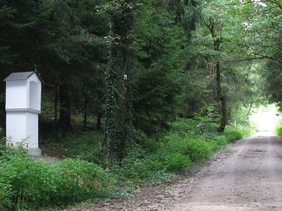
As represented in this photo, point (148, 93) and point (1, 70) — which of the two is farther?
point (1, 70)

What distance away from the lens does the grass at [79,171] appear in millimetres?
5758

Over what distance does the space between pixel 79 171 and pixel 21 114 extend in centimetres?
366

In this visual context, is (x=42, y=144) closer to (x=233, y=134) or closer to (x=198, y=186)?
(x=198, y=186)

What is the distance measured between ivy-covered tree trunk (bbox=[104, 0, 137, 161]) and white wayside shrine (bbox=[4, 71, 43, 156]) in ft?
7.35

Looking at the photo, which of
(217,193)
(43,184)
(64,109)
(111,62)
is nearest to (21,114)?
(111,62)

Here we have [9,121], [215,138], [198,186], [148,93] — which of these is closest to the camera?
[198,186]

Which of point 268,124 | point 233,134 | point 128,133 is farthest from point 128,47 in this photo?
point 268,124

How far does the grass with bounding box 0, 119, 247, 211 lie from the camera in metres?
5.76

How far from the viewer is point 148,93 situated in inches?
431

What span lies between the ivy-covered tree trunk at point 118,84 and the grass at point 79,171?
411 mm

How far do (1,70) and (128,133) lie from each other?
5277mm

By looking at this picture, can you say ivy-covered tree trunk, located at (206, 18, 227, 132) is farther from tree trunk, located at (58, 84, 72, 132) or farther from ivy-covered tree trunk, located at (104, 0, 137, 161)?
ivy-covered tree trunk, located at (104, 0, 137, 161)

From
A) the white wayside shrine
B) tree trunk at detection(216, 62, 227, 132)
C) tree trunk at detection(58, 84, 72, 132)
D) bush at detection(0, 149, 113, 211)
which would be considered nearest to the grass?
bush at detection(0, 149, 113, 211)

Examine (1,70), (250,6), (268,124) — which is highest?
(250,6)
